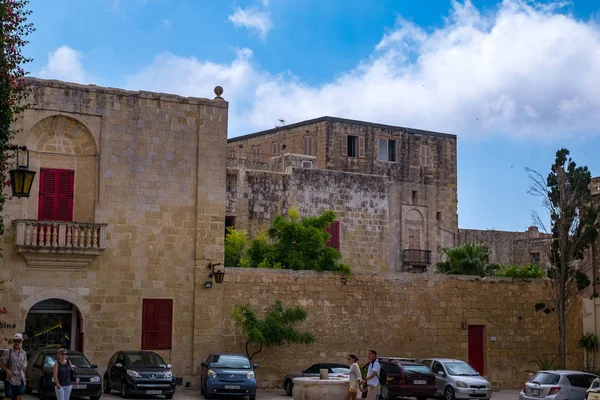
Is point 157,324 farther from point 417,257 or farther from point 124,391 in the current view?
point 417,257

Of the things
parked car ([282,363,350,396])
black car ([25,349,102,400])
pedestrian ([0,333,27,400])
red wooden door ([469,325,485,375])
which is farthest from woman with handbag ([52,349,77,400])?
red wooden door ([469,325,485,375])

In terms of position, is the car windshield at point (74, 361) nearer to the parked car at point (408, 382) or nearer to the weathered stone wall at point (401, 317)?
the weathered stone wall at point (401, 317)

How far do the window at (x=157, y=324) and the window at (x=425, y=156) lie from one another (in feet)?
70.2

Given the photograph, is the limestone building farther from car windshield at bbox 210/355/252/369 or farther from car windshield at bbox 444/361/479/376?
car windshield at bbox 210/355/252/369

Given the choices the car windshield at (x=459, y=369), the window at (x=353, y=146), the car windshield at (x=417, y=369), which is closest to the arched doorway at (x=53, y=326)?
the car windshield at (x=417, y=369)

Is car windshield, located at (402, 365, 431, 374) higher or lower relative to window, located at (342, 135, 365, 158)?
lower

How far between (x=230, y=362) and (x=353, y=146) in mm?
20953

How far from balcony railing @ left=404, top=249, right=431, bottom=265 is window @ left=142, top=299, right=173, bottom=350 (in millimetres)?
17273

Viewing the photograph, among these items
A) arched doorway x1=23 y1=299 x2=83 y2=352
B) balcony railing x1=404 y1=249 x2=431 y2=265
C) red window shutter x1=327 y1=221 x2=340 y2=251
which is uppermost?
red window shutter x1=327 y1=221 x2=340 y2=251

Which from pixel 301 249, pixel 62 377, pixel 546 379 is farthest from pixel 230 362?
pixel 546 379

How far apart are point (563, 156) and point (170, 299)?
13.5 meters

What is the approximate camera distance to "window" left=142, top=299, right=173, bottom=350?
26.0 m

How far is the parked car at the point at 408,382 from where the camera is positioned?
2448cm

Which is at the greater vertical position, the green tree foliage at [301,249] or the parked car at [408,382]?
the green tree foliage at [301,249]
